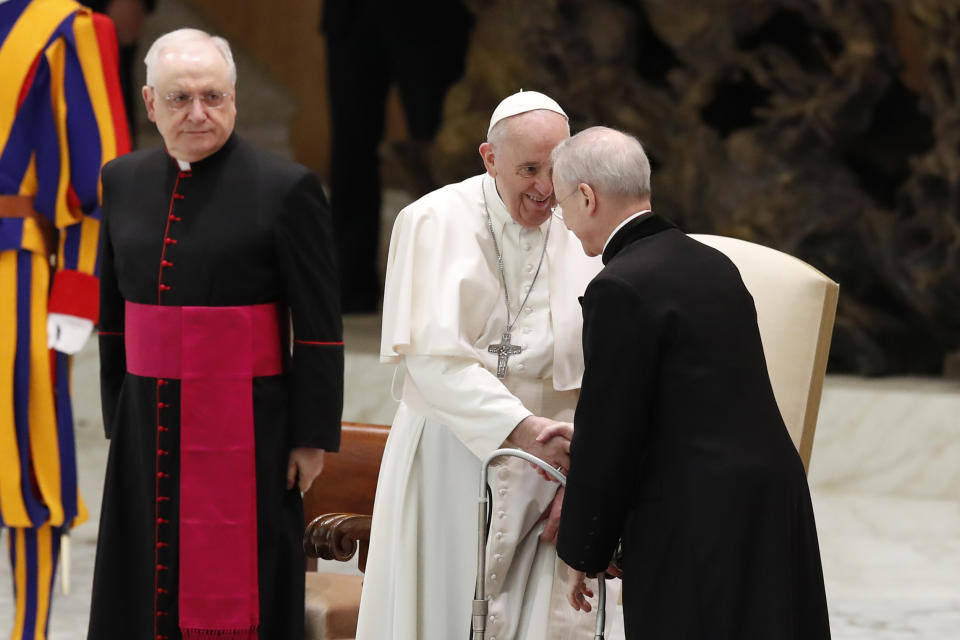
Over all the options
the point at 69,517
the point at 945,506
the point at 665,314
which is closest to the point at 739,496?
the point at 665,314

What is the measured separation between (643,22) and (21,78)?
415cm

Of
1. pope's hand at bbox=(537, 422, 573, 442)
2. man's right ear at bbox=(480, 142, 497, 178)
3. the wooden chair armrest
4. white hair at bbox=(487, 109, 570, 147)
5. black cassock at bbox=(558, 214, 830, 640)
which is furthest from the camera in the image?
the wooden chair armrest

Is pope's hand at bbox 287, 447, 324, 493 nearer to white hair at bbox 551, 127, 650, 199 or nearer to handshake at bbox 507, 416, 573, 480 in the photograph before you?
handshake at bbox 507, 416, 573, 480

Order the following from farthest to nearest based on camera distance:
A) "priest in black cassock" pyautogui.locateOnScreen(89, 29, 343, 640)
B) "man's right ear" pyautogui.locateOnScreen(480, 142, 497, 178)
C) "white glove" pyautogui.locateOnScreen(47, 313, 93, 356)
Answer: "white glove" pyautogui.locateOnScreen(47, 313, 93, 356)
"priest in black cassock" pyautogui.locateOnScreen(89, 29, 343, 640)
"man's right ear" pyautogui.locateOnScreen(480, 142, 497, 178)

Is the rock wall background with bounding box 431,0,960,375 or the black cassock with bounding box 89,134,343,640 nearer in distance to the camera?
the black cassock with bounding box 89,134,343,640

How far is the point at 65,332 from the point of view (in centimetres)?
435

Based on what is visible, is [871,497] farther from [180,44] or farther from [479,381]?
[180,44]

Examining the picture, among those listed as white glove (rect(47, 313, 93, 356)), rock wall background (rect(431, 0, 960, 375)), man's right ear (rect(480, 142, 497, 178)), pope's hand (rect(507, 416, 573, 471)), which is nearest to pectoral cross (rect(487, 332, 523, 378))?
pope's hand (rect(507, 416, 573, 471))

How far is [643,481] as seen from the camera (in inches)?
104

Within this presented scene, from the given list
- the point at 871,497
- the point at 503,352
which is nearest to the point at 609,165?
the point at 503,352

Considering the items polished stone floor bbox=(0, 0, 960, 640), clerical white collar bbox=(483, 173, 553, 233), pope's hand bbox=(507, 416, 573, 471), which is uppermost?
clerical white collar bbox=(483, 173, 553, 233)

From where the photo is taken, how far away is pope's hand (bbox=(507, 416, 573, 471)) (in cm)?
296

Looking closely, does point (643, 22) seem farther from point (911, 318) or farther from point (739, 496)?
point (739, 496)

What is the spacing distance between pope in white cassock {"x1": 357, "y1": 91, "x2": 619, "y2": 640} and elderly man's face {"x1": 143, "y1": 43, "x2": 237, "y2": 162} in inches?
18.4
